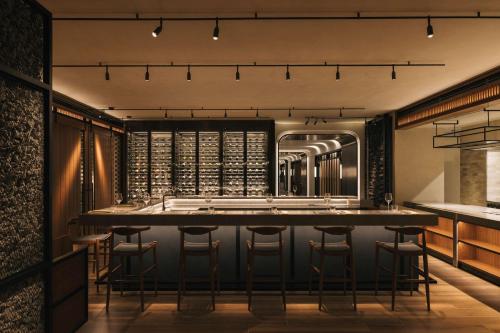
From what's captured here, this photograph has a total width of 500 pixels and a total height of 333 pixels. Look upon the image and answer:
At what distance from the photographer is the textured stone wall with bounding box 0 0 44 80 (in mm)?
2402

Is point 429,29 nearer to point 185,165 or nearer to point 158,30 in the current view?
point 158,30

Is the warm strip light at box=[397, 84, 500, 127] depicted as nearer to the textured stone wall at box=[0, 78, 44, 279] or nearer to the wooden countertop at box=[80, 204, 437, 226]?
the wooden countertop at box=[80, 204, 437, 226]

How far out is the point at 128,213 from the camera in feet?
13.8

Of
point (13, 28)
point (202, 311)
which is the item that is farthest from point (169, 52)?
point (202, 311)

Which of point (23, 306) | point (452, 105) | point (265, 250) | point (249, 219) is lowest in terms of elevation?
point (23, 306)

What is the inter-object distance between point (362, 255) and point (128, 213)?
118 inches

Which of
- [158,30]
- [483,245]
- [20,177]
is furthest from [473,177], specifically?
[20,177]

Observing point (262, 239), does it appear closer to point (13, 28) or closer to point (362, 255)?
point (362, 255)

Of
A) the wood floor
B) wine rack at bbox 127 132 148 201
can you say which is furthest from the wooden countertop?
wine rack at bbox 127 132 148 201

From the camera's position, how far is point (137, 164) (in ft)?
30.0

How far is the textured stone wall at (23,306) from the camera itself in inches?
94.3

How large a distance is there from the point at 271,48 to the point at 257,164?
17.1 ft

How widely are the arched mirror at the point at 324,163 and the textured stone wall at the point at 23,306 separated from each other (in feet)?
13.6

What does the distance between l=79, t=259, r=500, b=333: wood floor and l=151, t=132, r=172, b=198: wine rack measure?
4.70 metres
